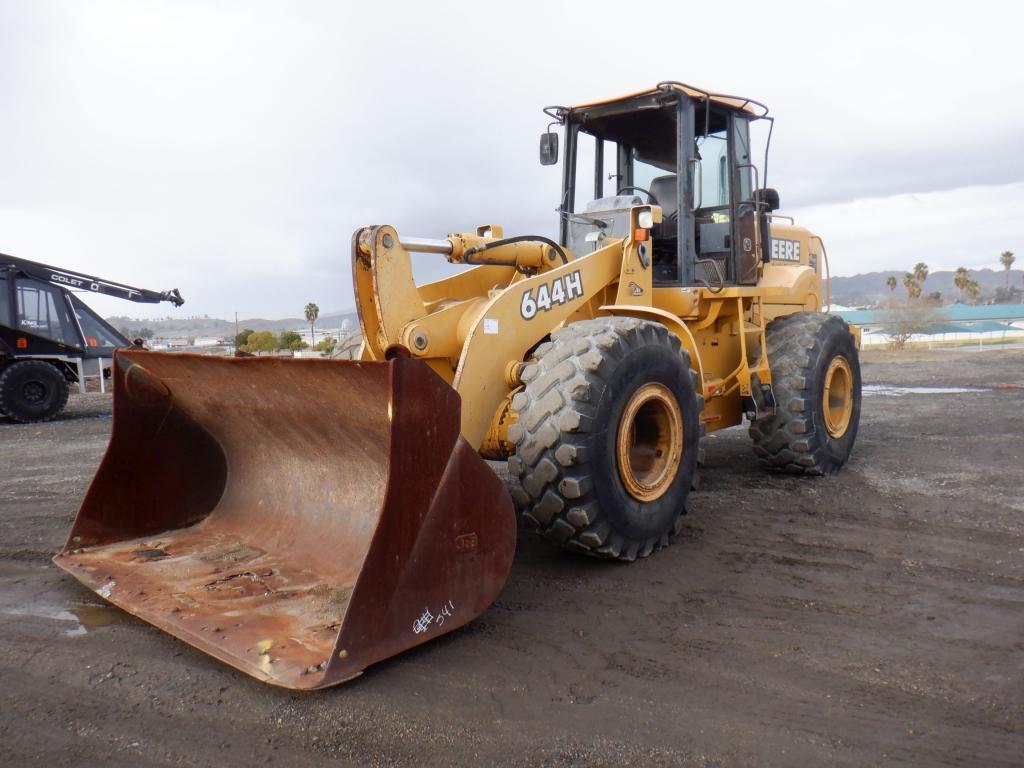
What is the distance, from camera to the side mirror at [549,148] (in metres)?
6.11

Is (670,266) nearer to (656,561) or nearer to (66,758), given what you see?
(656,561)

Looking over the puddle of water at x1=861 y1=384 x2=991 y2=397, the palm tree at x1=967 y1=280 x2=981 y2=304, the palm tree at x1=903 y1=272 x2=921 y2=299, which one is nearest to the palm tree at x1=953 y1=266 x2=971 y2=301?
the palm tree at x1=967 y1=280 x2=981 y2=304

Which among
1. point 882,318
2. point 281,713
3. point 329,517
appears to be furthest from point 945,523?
point 882,318

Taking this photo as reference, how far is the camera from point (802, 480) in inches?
253

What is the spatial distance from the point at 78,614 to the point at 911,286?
195 feet

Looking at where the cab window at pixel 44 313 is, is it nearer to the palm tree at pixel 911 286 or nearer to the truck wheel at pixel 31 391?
the truck wheel at pixel 31 391

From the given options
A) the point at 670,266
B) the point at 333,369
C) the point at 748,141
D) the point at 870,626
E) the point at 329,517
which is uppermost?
the point at 748,141

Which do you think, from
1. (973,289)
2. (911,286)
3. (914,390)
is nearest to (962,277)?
(973,289)

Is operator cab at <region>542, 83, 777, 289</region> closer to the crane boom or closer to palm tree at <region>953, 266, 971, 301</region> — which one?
the crane boom

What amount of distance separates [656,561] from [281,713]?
7.48ft

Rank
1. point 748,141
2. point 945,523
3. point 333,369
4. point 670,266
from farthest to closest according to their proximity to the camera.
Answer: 1. point 748,141
2. point 670,266
3. point 945,523
4. point 333,369

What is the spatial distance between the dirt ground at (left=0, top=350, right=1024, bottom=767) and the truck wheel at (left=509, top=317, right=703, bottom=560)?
0.28 m

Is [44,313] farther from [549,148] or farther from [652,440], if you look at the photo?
[652,440]

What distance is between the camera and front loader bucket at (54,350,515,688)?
3.03 meters
